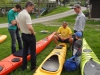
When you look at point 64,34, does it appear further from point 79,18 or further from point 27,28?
point 27,28

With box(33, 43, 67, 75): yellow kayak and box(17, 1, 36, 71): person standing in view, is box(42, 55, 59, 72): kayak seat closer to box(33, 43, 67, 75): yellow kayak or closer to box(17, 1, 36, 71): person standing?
box(33, 43, 67, 75): yellow kayak

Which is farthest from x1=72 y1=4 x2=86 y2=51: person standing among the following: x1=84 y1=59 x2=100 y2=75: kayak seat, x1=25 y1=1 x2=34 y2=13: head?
x1=25 y1=1 x2=34 y2=13: head

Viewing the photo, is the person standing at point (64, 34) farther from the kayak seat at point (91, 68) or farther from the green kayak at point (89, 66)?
the kayak seat at point (91, 68)

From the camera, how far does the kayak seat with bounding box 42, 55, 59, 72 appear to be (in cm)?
511

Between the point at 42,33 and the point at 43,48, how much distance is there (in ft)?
12.6

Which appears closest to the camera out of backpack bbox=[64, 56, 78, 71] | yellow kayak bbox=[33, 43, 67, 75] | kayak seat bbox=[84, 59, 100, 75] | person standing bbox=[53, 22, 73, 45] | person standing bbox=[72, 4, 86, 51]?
kayak seat bbox=[84, 59, 100, 75]

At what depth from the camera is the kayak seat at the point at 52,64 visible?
5113 mm

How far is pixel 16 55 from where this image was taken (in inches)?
244

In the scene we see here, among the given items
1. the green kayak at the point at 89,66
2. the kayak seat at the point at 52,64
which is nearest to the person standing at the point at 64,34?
the green kayak at the point at 89,66

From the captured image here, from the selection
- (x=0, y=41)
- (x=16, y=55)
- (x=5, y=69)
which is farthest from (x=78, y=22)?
(x=0, y=41)

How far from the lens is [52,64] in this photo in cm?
550

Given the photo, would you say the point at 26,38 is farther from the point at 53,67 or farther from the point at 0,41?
the point at 0,41

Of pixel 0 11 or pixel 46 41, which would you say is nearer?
pixel 46 41

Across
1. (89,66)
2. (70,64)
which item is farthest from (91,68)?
(70,64)
